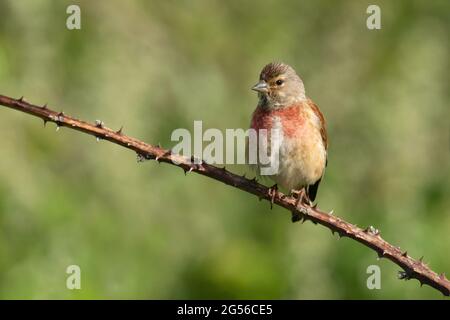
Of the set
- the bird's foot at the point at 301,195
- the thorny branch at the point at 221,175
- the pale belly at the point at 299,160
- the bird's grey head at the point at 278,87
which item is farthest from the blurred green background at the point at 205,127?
the thorny branch at the point at 221,175

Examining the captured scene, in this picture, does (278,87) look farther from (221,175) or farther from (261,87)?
(221,175)

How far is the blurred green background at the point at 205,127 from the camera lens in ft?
23.8

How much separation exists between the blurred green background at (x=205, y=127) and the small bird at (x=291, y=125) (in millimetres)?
1099

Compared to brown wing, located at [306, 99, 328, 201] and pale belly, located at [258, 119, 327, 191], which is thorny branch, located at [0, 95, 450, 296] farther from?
brown wing, located at [306, 99, 328, 201]

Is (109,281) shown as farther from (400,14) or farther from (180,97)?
(400,14)

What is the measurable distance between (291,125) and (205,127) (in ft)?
8.81

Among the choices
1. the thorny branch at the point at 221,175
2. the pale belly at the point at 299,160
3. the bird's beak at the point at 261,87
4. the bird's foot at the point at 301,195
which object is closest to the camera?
the thorny branch at the point at 221,175

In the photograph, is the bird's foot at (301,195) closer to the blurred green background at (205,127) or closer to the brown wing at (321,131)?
the brown wing at (321,131)

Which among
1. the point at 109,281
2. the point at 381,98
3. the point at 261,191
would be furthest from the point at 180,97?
the point at 261,191

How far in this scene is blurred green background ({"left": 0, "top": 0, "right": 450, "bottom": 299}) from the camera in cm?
726

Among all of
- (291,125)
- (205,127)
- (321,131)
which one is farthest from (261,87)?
(205,127)

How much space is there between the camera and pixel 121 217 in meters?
8.13

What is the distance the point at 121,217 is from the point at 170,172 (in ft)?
3.27

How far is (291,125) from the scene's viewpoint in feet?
20.9
